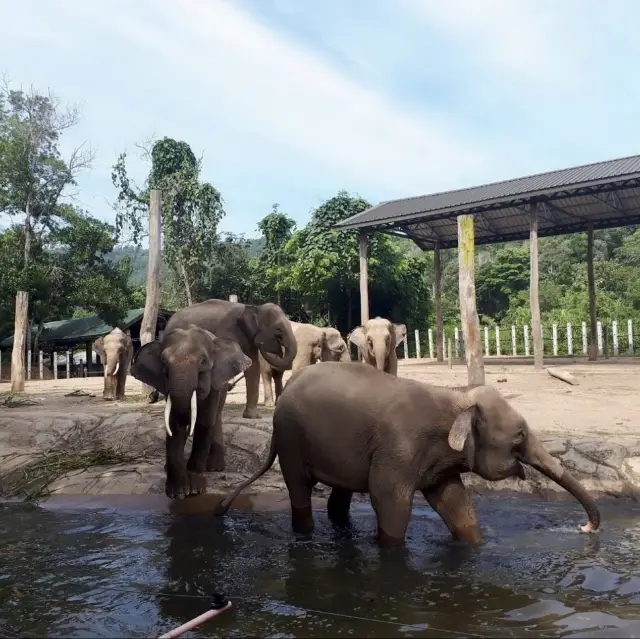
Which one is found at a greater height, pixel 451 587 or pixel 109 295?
pixel 109 295

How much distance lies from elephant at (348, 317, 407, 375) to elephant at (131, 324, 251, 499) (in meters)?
5.55

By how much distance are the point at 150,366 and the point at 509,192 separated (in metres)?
15.3

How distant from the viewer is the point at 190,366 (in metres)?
6.21

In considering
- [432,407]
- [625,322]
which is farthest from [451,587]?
[625,322]

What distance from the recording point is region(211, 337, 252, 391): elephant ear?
668 cm

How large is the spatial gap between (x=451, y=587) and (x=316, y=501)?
2.87 m

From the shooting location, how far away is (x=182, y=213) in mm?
33781

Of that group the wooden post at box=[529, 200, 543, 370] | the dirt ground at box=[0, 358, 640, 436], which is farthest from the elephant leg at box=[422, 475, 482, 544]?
the wooden post at box=[529, 200, 543, 370]

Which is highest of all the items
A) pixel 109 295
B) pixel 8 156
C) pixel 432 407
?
pixel 8 156

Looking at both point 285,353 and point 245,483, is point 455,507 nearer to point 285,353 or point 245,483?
point 245,483

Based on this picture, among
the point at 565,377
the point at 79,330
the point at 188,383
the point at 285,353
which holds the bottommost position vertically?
the point at 565,377

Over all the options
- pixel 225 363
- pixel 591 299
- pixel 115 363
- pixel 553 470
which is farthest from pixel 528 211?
pixel 553 470

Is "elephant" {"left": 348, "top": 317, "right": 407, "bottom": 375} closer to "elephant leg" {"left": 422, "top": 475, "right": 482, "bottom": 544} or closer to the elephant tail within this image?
the elephant tail

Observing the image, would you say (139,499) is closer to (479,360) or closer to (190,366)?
(190,366)
